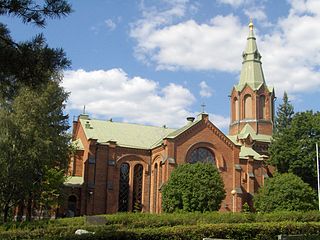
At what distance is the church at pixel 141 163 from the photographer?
46219mm

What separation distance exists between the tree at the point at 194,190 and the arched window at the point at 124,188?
847 cm

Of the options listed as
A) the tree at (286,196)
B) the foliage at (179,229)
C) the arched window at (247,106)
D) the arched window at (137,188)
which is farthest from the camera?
the arched window at (247,106)

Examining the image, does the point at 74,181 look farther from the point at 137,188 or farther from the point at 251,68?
the point at 251,68

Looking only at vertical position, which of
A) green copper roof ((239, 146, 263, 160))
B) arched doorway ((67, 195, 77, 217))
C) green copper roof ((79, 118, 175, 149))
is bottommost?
arched doorway ((67, 195, 77, 217))

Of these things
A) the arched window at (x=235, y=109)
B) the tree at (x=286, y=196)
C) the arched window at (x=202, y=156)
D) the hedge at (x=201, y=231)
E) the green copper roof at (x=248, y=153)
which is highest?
the arched window at (x=235, y=109)

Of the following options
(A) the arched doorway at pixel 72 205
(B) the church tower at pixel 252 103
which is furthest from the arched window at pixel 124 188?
(B) the church tower at pixel 252 103

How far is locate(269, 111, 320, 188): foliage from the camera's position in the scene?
161 ft

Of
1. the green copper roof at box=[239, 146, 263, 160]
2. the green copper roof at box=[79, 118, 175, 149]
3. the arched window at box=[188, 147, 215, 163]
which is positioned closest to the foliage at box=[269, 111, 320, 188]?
the green copper roof at box=[239, 146, 263, 160]

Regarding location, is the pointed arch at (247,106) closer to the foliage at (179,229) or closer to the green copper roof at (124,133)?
the green copper roof at (124,133)

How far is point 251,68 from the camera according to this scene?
6222 centimetres

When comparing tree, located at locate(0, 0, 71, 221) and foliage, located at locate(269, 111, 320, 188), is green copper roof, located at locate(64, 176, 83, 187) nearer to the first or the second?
tree, located at locate(0, 0, 71, 221)

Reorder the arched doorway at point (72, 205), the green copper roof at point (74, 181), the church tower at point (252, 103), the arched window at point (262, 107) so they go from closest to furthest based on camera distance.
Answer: the arched doorway at point (72, 205) < the green copper roof at point (74, 181) < the church tower at point (252, 103) < the arched window at point (262, 107)

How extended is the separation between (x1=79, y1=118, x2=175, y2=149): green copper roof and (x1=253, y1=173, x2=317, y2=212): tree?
14310 mm

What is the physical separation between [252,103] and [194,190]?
24.7m
